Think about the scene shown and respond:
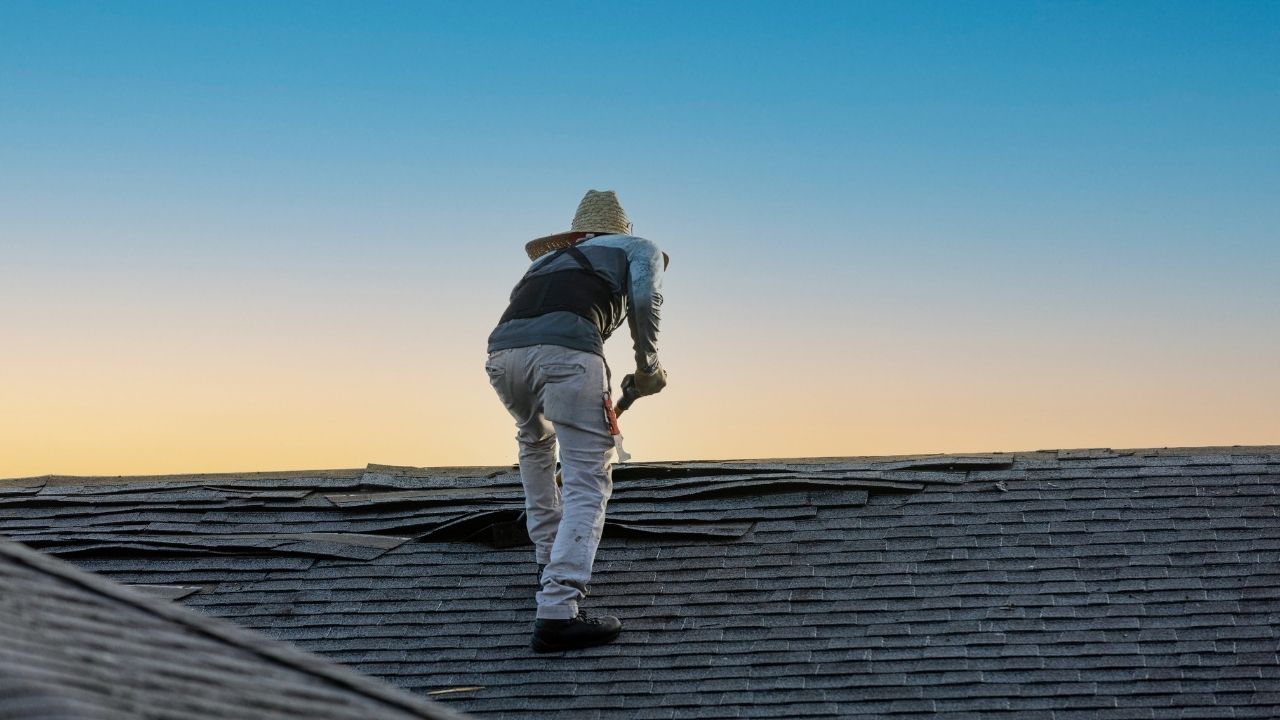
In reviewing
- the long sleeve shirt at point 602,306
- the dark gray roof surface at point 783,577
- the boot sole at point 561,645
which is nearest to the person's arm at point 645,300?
the long sleeve shirt at point 602,306

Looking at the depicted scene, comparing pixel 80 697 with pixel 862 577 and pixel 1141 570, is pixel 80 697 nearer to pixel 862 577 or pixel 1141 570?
pixel 862 577

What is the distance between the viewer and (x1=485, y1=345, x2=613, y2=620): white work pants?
5.58 metres

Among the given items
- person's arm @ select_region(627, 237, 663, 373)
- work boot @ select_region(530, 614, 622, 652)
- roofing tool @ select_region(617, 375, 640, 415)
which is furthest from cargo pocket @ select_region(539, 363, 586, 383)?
work boot @ select_region(530, 614, 622, 652)

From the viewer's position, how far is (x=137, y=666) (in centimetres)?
320

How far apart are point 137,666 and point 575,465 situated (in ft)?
8.48

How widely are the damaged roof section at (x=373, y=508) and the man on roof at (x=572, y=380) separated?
73 cm

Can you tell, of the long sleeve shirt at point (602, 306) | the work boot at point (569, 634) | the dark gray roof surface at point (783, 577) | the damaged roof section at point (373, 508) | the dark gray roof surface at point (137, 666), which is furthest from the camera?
the damaged roof section at point (373, 508)

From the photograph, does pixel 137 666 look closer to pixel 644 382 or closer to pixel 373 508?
pixel 644 382

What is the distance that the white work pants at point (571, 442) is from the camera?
5582 mm

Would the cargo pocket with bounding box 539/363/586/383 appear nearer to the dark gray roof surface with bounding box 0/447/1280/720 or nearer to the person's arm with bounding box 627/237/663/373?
the person's arm with bounding box 627/237/663/373

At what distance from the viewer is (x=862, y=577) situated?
601cm

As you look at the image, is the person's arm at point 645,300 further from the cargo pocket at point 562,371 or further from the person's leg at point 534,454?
the person's leg at point 534,454

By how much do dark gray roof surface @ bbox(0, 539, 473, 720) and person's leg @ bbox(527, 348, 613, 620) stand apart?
1.97 meters

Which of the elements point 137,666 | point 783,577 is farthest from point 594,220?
point 137,666
